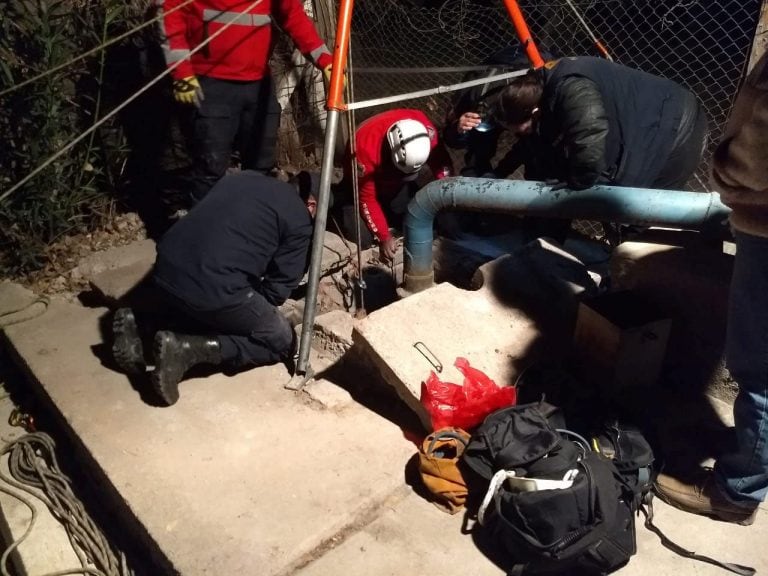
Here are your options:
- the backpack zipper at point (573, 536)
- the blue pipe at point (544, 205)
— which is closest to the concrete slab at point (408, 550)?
the backpack zipper at point (573, 536)

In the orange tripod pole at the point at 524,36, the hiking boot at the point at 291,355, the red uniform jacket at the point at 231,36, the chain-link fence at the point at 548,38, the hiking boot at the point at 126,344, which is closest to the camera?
the hiking boot at the point at 126,344

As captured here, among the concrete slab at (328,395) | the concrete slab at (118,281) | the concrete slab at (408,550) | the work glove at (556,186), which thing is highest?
the work glove at (556,186)

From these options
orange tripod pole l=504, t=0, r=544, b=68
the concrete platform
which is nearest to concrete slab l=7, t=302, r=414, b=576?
the concrete platform

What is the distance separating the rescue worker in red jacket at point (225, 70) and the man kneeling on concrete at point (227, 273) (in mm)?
1078

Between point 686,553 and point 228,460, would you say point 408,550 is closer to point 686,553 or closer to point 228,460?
point 228,460

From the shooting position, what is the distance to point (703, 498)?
245 centimetres

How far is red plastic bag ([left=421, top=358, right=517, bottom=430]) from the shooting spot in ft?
8.71

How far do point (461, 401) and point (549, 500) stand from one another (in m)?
0.64

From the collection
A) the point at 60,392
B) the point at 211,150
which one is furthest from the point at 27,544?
the point at 211,150

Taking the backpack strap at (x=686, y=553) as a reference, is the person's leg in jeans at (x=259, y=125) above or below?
above

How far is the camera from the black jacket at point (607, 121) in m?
3.13

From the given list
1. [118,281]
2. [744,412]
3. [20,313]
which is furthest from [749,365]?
[20,313]

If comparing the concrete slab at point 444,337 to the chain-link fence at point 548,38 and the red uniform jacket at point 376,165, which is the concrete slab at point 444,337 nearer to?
the red uniform jacket at point 376,165

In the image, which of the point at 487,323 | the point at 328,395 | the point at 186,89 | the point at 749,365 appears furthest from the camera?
the point at 186,89
